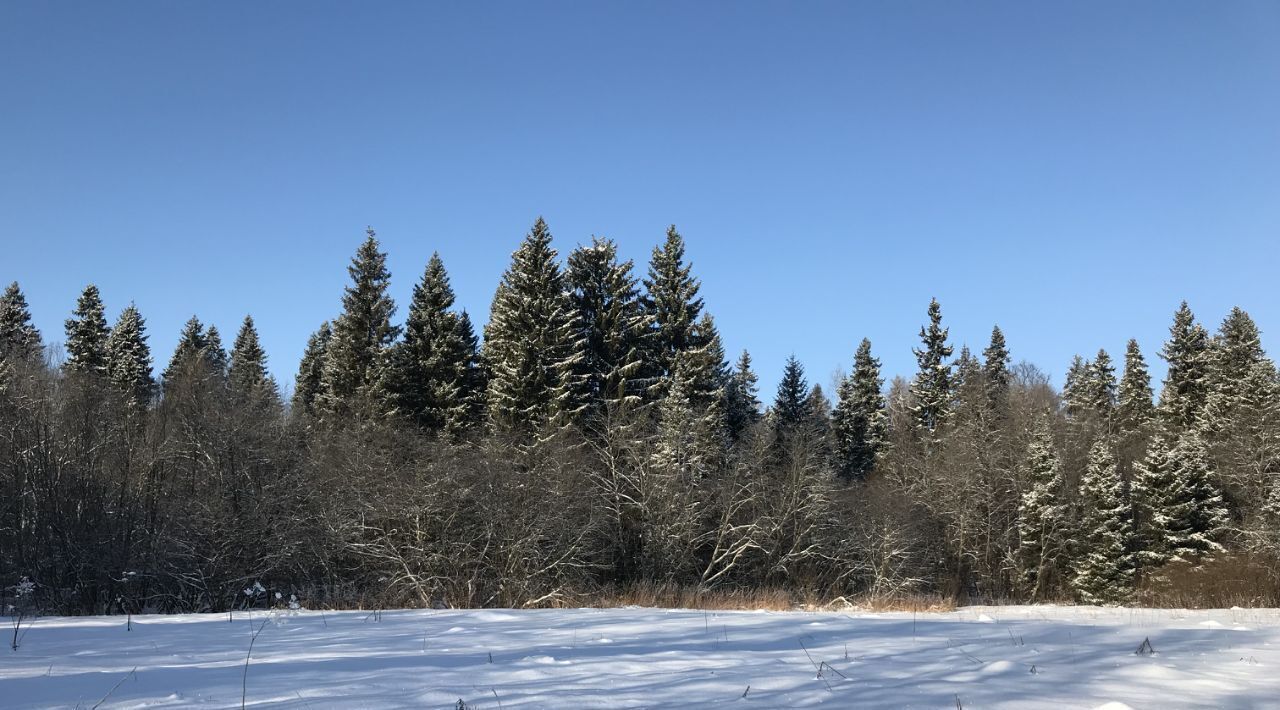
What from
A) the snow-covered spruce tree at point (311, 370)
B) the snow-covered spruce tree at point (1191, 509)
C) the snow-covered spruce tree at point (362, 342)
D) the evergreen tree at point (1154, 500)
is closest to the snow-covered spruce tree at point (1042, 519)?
the evergreen tree at point (1154, 500)

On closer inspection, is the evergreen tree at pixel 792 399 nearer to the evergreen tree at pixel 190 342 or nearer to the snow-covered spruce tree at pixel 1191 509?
the snow-covered spruce tree at pixel 1191 509

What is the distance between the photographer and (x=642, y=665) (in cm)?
603

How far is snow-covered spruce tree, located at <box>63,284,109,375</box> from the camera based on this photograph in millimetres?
46406

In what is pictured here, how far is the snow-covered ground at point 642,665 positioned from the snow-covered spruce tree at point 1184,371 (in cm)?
4957

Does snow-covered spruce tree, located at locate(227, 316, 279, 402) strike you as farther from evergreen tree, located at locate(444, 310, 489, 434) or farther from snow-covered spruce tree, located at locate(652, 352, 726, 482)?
snow-covered spruce tree, located at locate(652, 352, 726, 482)

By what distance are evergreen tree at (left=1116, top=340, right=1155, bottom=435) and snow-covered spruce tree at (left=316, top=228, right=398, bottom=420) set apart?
46704mm

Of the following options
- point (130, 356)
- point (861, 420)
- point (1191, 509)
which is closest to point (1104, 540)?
point (1191, 509)

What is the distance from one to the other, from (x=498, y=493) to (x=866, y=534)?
17.6 metres

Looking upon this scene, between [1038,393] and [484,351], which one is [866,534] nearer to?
[484,351]

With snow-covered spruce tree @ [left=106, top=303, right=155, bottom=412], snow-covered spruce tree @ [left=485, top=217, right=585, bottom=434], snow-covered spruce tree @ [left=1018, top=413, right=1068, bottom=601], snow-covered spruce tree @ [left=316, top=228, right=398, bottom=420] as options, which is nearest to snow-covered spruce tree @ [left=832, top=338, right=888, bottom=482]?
snow-covered spruce tree @ [left=1018, top=413, right=1068, bottom=601]

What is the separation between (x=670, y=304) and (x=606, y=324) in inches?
167

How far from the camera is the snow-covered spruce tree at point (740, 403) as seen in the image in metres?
44.6

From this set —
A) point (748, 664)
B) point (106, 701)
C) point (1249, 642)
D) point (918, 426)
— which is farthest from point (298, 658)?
point (918, 426)

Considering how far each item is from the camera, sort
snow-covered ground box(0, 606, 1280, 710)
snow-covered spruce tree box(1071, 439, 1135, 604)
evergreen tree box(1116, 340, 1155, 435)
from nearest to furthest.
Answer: snow-covered ground box(0, 606, 1280, 710) < snow-covered spruce tree box(1071, 439, 1135, 604) < evergreen tree box(1116, 340, 1155, 435)
